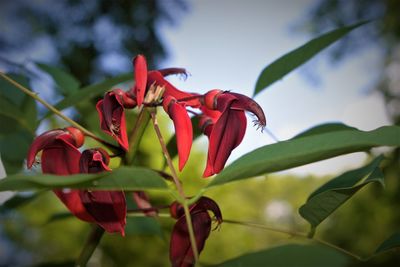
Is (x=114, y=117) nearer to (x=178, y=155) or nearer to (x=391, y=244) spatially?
(x=178, y=155)

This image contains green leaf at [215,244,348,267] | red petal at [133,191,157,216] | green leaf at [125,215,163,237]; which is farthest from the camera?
green leaf at [125,215,163,237]

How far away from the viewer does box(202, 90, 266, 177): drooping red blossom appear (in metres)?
0.32

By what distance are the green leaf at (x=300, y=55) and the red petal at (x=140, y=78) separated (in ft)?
0.53

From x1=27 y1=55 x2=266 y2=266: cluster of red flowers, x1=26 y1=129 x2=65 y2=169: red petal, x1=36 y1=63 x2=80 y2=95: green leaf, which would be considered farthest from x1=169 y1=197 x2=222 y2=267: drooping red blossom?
x1=36 y1=63 x2=80 y2=95: green leaf

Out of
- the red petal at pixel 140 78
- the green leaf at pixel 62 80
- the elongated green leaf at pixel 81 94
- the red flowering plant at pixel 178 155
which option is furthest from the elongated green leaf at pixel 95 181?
the green leaf at pixel 62 80

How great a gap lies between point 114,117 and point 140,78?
38 millimetres

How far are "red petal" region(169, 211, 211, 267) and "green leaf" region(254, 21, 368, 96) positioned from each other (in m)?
0.20

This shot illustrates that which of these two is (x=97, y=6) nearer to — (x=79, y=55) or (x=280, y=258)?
(x=79, y=55)

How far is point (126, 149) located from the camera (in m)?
0.34

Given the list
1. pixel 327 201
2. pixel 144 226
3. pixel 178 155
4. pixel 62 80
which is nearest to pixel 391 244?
pixel 327 201

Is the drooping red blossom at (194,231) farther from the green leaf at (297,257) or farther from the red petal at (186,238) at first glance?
the green leaf at (297,257)

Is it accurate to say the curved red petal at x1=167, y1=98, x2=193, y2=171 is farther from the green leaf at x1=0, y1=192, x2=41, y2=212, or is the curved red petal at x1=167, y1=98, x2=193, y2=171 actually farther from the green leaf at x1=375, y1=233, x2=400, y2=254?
the green leaf at x1=0, y1=192, x2=41, y2=212

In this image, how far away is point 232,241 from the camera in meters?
2.28

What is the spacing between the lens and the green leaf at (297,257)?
0.17 m
